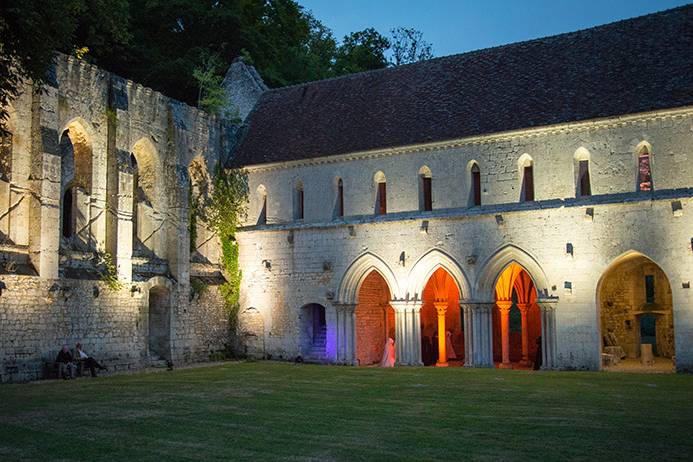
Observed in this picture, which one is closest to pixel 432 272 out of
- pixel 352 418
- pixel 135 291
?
pixel 135 291

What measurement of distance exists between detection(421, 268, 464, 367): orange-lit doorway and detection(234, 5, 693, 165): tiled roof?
6168 mm

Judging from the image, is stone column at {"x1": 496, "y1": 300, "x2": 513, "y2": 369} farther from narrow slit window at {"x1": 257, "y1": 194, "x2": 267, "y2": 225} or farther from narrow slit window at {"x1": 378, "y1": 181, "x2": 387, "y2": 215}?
narrow slit window at {"x1": 257, "y1": 194, "x2": 267, "y2": 225}

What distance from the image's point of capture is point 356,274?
28422 millimetres

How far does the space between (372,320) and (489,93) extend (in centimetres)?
948

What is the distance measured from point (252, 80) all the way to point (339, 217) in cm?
867

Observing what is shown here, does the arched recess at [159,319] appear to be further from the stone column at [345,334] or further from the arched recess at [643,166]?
the arched recess at [643,166]

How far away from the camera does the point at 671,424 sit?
1317cm

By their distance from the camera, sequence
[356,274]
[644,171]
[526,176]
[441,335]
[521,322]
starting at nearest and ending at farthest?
[644,171] < [526,176] < [356,274] < [441,335] < [521,322]

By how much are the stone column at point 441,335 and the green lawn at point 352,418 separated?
709 centimetres

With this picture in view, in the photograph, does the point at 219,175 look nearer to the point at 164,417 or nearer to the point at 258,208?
the point at 258,208

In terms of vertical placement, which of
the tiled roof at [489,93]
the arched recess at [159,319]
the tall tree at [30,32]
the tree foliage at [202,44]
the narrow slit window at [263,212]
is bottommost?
the arched recess at [159,319]

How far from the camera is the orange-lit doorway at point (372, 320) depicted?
29.6m

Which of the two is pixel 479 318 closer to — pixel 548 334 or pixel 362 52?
pixel 548 334

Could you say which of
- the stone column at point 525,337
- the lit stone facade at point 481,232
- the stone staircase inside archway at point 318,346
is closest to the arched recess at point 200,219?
the lit stone facade at point 481,232
